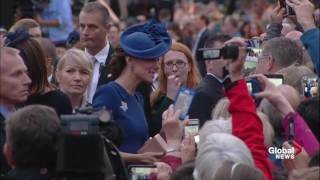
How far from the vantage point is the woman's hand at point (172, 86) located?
8.99 metres

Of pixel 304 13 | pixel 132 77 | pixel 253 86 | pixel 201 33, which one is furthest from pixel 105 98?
pixel 201 33

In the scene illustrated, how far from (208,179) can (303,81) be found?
2101 millimetres

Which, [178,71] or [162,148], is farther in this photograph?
[178,71]

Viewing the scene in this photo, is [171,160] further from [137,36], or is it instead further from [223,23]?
[223,23]

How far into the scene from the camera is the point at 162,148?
704cm

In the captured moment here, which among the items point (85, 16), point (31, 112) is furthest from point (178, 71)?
point (31, 112)

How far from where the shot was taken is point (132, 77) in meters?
7.48

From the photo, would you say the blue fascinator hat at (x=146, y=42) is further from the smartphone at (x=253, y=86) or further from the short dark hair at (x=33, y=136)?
the short dark hair at (x=33, y=136)

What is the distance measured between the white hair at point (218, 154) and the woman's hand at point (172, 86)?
10.7 feet

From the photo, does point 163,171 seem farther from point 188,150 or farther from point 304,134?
point 304,134

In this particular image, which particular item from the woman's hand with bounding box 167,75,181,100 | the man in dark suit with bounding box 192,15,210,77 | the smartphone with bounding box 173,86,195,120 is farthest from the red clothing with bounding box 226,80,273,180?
the man in dark suit with bounding box 192,15,210,77

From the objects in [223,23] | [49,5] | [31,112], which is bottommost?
[223,23]

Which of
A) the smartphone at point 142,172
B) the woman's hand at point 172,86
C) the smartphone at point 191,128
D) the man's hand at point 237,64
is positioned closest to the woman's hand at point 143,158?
the smartphone at point 191,128

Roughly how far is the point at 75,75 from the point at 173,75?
1259mm
